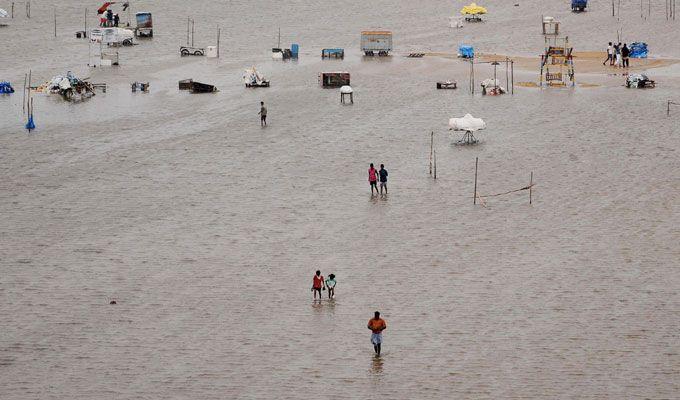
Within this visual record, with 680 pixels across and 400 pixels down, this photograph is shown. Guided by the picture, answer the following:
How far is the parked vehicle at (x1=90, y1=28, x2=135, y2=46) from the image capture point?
9031cm

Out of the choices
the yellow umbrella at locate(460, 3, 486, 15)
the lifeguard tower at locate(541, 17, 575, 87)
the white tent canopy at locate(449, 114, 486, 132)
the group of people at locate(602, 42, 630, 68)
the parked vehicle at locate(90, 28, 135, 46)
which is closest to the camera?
the white tent canopy at locate(449, 114, 486, 132)

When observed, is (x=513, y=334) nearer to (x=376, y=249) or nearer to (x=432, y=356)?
(x=432, y=356)

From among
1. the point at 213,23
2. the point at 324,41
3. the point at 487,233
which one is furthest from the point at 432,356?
the point at 213,23

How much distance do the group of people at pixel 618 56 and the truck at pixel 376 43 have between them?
14447 millimetres

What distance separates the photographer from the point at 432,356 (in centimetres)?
2952

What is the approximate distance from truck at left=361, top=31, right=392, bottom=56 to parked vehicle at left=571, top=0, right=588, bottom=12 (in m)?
23.2

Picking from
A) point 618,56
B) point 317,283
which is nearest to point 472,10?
point 618,56

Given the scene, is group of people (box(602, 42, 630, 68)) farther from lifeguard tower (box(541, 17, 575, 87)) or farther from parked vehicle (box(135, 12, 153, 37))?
parked vehicle (box(135, 12, 153, 37))

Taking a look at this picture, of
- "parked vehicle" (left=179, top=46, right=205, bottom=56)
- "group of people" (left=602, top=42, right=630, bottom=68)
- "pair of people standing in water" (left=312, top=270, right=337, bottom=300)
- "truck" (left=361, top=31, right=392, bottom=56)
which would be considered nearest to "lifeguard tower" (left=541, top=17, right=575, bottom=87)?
"group of people" (left=602, top=42, right=630, bottom=68)

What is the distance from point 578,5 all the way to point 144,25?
33.9 m

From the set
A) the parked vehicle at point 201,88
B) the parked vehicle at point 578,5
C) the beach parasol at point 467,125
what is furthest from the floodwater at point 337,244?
the parked vehicle at point 578,5

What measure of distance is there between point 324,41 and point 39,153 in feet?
133

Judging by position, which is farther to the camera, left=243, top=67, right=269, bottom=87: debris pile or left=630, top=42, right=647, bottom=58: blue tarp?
left=630, top=42, right=647, bottom=58: blue tarp

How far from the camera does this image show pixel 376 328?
2884 cm
